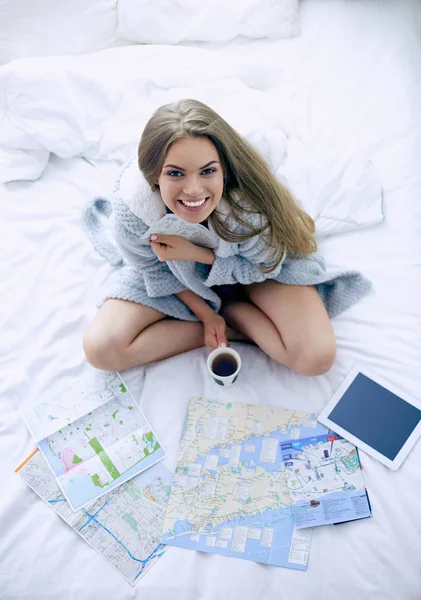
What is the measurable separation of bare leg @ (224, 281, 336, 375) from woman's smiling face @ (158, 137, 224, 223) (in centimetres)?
37

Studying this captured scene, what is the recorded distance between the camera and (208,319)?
1343 millimetres

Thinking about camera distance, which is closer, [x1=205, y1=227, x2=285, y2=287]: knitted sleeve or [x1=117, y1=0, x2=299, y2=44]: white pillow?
[x1=205, y1=227, x2=285, y2=287]: knitted sleeve

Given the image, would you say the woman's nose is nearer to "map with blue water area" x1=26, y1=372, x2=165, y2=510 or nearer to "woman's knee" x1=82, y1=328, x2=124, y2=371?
"woman's knee" x1=82, y1=328, x2=124, y2=371

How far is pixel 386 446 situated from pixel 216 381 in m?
0.43

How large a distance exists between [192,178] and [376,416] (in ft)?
2.36

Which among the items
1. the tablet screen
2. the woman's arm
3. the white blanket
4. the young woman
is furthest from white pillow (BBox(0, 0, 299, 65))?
the tablet screen

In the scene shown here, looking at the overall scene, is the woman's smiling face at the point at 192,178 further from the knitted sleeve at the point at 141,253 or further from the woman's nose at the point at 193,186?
the knitted sleeve at the point at 141,253

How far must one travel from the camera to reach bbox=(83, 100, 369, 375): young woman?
0.97 m

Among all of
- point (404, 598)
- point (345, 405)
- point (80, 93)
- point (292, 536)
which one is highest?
point (80, 93)

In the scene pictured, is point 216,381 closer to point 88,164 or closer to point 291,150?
point 291,150

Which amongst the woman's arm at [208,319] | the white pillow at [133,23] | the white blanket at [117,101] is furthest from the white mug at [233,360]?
the white pillow at [133,23]

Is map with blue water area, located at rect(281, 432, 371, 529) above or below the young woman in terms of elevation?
below

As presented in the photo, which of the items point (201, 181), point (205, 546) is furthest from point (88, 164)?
point (205, 546)

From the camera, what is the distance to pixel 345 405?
125 cm
